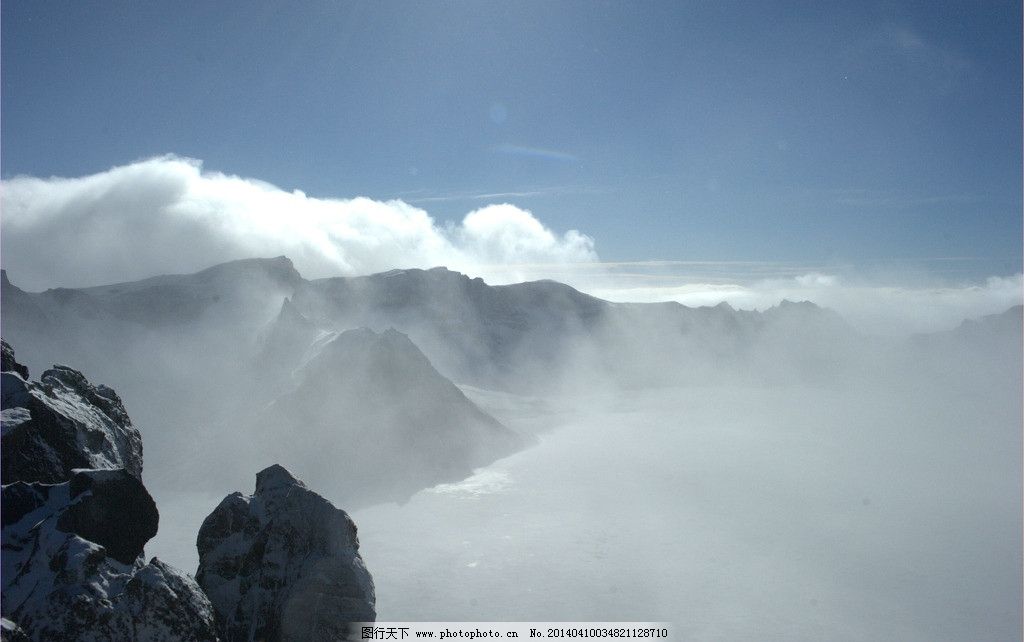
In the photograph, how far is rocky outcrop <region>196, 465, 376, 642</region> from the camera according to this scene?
18.3 meters

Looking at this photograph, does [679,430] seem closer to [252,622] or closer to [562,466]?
[562,466]

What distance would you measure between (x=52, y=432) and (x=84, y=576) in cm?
618

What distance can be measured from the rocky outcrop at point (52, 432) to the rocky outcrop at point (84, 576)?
1725 millimetres

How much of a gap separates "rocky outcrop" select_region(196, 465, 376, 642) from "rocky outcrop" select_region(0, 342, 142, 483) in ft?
13.4

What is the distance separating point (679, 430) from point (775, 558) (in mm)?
114191

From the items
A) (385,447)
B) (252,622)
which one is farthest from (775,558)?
(252,622)

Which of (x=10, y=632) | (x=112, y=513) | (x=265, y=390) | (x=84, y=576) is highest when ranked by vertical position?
(x=265, y=390)

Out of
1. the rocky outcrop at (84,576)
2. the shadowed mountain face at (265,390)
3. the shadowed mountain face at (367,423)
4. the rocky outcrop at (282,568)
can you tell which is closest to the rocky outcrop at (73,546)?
the rocky outcrop at (84,576)

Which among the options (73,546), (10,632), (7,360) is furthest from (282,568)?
(7,360)

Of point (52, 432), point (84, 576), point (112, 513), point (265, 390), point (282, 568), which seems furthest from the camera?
point (265, 390)

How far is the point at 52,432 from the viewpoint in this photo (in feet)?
57.9

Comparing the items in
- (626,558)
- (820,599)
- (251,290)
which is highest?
(251,290)

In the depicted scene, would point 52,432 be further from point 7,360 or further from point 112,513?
point 7,360

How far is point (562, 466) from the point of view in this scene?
12512 centimetres
